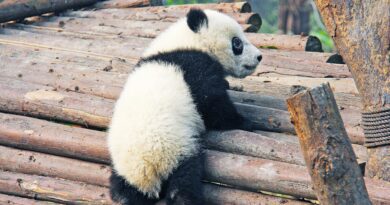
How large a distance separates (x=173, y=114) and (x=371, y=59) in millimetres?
1144

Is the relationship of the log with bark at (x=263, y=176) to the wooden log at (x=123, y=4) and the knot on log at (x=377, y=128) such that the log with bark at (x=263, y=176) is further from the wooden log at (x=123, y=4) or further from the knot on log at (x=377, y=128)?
the wooden log at (x=123, y=4)

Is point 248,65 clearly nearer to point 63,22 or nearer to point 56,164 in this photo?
point 56,164

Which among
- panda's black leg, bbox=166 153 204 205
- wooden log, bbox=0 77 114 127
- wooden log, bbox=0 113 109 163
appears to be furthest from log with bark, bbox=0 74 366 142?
panda's black leg, bbox=166 153 204 205

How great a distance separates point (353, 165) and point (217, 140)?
1396mm

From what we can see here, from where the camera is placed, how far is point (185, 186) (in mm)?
3951

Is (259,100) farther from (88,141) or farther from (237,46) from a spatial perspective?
(88,141)

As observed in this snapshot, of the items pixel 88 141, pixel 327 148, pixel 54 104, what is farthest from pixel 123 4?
pixel 327 148

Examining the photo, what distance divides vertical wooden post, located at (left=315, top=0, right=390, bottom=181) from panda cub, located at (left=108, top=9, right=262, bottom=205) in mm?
825

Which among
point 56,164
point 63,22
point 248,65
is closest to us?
point 56,164

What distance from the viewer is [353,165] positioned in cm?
317

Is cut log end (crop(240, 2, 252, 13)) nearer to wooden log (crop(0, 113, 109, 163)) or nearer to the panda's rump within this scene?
wooden log (crop(0, 113, 109, 163))

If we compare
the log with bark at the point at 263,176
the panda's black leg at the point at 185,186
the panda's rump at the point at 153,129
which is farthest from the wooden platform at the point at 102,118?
the panda's rump at the point at 153,129

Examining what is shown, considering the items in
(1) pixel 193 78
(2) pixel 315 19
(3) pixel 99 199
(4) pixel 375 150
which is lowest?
(2) pixel 315 19

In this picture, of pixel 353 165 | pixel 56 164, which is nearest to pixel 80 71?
pixel 56 164
